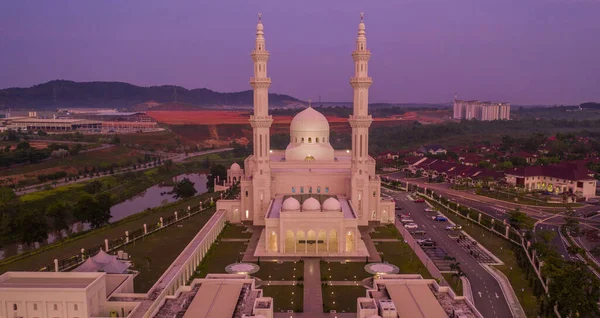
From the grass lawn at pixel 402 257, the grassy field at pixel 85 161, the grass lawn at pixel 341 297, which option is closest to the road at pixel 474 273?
the grass lawn at pixel 402 257

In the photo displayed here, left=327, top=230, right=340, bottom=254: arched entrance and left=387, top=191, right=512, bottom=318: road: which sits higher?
left=327, top=230, right=340, bottom=254: arched entrance

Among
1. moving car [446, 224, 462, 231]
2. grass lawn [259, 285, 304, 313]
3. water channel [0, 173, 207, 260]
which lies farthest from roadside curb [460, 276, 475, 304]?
water channel [0, 173, 207, 260]

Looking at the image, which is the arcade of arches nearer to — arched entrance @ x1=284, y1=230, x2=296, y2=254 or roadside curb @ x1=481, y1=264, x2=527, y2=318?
arched entrance @ x1=284, y1=230, x2=296, y2=254

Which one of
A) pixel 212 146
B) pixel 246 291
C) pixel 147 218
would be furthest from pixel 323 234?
pixel 212 146

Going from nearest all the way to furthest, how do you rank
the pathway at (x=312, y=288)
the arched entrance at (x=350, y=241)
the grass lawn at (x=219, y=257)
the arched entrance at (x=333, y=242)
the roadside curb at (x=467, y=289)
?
the pathway at (x=312, y=288) < the roadside curb at (x=467, y=289) < the grass lawn at (x=219, y=257) < the arched entrance at (x=333, y=242) < the arched entrance at (x=350, y=241)

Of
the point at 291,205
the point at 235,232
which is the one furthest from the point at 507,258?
the point at 235,232

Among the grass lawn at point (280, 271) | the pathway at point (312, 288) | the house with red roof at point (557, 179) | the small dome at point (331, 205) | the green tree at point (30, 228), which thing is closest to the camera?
the pathway at point (312, 288)

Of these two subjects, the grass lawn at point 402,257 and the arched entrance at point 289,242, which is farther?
the arched entrance at point 289,242

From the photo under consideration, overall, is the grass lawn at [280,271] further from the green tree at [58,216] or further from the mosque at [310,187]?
the green tree at [58,216]
